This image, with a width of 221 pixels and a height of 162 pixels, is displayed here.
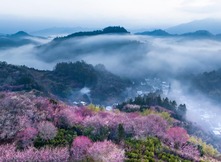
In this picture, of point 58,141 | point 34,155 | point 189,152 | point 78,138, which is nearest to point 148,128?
point 189,152

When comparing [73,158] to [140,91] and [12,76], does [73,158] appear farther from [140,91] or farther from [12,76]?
[140,91]

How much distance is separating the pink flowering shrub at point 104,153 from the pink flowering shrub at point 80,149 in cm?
77

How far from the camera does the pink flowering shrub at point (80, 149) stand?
38.1 m

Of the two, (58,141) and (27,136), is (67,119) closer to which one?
(58,141)

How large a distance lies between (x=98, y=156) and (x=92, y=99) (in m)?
135

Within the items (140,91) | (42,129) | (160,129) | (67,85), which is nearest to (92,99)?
(67,85)

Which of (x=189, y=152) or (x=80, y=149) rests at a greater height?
(x=80, y=149)

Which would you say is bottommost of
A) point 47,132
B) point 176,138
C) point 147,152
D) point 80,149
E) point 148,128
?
point 176,138

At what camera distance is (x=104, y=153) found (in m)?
38.3

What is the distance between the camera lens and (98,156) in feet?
122

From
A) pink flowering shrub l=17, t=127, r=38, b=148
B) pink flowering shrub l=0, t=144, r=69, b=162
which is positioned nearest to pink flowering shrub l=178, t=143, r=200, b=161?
pink flowering shrub l=0, t=144, r=69, b=162

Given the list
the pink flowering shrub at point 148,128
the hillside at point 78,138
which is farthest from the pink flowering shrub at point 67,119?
the pink flowering shrub at point 148,128

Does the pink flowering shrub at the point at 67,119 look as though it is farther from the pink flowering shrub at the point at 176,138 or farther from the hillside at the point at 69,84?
the hillside at the point at 69,84

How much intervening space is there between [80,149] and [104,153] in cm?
327
